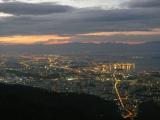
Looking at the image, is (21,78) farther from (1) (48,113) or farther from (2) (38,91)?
(1) (48,113)

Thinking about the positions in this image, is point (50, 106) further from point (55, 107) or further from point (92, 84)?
point (92, 84)

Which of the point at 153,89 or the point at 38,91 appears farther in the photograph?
the point at 153,89

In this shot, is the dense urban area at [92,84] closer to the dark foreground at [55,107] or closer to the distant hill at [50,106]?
the dark foreground at [55,107]

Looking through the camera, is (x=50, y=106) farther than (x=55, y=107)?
Yes

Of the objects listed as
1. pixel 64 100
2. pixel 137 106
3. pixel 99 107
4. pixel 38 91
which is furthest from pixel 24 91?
pixel 137 106

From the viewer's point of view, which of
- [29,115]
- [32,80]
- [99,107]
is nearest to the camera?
[29,115]

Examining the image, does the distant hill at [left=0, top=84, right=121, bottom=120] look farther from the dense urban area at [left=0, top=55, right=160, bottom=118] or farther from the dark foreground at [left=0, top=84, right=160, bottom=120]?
the dense urban area at [left=0, top=55, right=160, bottom=118]

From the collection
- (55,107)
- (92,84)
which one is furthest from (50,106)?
(92,84)

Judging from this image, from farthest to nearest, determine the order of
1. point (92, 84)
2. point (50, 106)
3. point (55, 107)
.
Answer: point (92, 84)
point (50, 106)
point (55, 107)
